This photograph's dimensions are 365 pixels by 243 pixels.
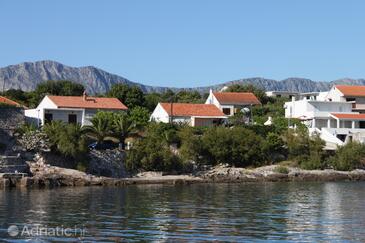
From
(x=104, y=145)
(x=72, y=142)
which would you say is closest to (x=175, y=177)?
(x=104, y=145)

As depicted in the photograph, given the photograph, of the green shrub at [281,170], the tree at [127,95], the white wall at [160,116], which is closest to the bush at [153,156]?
the green shrub at [281,170]

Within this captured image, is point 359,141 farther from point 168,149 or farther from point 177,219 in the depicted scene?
point 177,219

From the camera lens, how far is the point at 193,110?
298 ft

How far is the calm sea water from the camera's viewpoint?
30.3m

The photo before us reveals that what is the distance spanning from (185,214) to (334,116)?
57.2 meters

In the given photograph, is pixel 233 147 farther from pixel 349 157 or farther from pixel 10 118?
pixel 10 118

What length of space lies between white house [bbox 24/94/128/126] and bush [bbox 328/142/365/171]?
28.6 meters

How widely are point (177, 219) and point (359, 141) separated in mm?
51913

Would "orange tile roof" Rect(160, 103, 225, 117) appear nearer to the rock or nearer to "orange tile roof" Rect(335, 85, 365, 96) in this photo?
the rock

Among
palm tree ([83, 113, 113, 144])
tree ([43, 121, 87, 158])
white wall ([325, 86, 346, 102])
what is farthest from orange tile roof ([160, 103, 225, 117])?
tree ([43, 121, 87, 158])

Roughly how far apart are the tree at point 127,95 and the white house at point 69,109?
12.0 m

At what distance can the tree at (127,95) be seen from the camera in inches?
3967

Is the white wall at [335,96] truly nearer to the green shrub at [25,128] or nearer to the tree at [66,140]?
the tree at [66,140]

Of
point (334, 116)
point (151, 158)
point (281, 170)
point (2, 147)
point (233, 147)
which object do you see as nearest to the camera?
point (2, 147)
